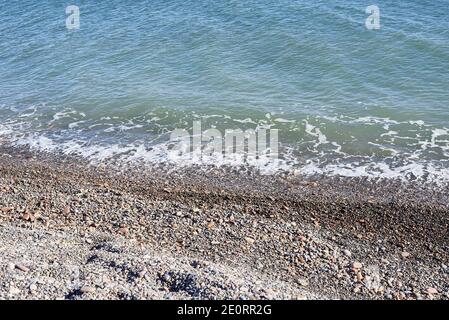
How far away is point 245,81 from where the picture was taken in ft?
88.4

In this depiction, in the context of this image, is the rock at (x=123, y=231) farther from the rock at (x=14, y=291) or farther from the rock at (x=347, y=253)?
the rock at (x=347, y=253)

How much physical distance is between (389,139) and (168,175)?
867cm

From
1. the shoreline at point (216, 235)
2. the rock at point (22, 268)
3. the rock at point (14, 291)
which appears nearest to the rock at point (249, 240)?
the shoreline at point (216, 235)

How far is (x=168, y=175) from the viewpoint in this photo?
19.4m

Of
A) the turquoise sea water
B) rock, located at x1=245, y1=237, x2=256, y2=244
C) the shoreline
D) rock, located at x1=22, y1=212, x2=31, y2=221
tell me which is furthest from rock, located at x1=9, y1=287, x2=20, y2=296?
the turquoise sea water

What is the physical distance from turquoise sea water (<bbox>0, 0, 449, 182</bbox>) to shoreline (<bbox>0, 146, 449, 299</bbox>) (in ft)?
6.08

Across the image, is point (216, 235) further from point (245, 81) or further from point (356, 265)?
point (245, 81)

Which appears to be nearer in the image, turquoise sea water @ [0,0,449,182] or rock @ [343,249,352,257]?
rock @ [343,249,352,257]

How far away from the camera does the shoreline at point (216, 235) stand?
12250 millimetres

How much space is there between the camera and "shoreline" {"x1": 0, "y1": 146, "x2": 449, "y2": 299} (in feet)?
40.2

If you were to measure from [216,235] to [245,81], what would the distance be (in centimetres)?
1358

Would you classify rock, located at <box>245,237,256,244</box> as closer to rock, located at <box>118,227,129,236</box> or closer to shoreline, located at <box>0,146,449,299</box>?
shoreline, located at <box>0,146,449,299</box>

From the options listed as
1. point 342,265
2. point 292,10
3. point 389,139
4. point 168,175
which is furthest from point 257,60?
point 342,265

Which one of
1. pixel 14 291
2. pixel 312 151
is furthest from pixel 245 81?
pixel 14 291
